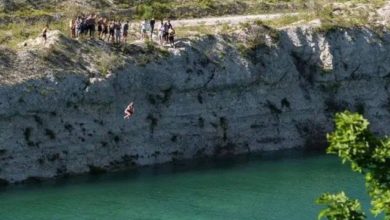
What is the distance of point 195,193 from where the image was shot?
145 ft

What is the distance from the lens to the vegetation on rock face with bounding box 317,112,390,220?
47.3ft

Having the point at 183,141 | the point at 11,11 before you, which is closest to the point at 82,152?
the point at 183,141

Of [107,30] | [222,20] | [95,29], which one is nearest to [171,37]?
[107,30]

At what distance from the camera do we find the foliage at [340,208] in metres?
14.8

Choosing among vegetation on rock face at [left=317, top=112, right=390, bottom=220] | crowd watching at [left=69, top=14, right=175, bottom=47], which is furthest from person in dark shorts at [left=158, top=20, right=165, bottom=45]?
vegetation on rock face at [left=317, top=112, right=390, bottom=220]

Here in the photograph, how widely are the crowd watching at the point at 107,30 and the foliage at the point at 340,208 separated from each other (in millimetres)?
39868

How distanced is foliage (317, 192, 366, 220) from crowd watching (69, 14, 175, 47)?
39868 mm

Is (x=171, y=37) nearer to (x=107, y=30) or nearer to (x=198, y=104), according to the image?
(x=107, y=30)

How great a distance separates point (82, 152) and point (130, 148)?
→ 3.77 meters

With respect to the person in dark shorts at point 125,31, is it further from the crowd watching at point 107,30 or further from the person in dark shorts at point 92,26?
the person in dark shorts at point 92,26

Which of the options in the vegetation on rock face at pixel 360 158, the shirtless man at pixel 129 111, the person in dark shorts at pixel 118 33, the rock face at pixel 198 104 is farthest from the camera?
the person in dark shorts at pixel 118 33

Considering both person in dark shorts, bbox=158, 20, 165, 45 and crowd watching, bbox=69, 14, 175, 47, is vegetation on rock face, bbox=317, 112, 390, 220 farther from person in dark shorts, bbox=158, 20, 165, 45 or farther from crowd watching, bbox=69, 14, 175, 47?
person in dark shorts, bbox=158, 20, 165, 45

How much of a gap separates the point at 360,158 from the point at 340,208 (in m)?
1.11

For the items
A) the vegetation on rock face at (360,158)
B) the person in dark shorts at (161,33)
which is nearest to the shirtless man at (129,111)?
the person in dark shorts at (161,33)
